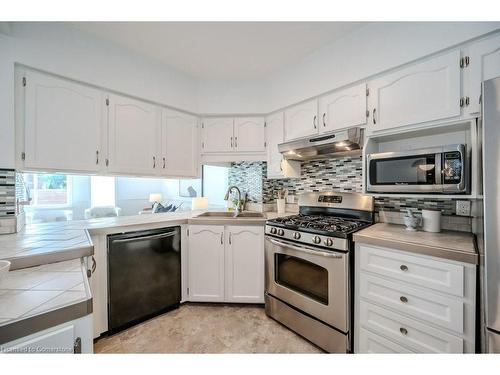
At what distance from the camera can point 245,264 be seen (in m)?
2.19

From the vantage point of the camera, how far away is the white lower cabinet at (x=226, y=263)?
7.13 ft

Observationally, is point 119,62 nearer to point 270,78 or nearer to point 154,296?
point 270,78

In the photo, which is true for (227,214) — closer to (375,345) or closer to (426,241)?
(375,345)

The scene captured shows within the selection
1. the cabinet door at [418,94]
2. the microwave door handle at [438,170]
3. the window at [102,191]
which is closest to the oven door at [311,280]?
the microwave door handle at [438,170]

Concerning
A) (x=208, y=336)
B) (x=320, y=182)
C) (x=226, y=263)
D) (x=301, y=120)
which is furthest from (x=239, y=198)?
(x=208, y=336)

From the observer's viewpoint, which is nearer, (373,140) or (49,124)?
(49,124)

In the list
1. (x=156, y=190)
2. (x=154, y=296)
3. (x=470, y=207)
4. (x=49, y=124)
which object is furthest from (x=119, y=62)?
(x=156, y=190)

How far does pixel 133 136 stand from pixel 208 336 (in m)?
1.90

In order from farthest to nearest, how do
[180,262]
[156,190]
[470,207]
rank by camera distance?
1. [156,190]
2. [180,262]
3. [470,207]

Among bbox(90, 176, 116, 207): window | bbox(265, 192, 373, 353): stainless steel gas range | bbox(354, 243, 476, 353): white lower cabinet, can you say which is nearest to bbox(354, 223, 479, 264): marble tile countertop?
bbox(354, 243, 476, 353): white lower cabinet

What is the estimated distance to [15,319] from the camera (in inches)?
24.4

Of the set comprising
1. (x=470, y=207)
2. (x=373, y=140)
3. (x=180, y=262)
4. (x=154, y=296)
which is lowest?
(x=154, y=296)

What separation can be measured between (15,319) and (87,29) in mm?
2147

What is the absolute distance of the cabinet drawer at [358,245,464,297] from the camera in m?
1.15
